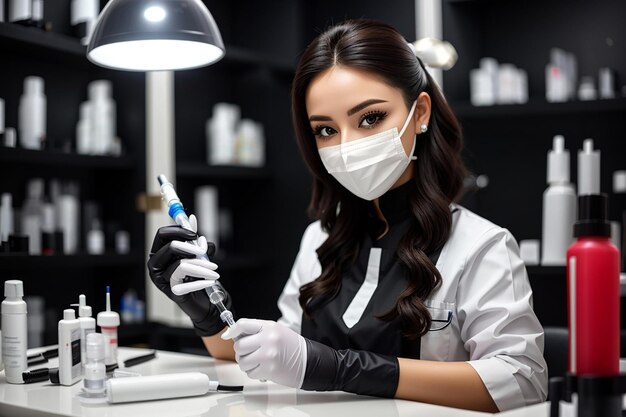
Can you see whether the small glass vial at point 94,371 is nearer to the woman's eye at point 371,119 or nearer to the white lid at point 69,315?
the white lid at point 69,315

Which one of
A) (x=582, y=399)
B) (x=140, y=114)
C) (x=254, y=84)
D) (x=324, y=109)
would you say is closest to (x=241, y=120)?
(x=254, y=84)

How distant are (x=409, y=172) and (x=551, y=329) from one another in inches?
19.1

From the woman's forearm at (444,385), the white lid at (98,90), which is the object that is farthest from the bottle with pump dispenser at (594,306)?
the white lid at (98,90)

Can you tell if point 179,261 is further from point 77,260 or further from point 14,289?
point 77,260

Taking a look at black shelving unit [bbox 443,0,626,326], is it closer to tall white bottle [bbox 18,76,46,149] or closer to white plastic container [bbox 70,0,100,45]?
white plastic container [bbox 70,0,100,45]

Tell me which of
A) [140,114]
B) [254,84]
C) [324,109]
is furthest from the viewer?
[254,84]

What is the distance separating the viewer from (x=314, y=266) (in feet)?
6.25

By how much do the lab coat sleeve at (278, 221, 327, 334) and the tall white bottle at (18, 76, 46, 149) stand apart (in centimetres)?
124

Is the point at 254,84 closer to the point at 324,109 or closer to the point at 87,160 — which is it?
the point at 87,160

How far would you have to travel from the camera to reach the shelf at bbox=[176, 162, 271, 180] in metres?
3.16

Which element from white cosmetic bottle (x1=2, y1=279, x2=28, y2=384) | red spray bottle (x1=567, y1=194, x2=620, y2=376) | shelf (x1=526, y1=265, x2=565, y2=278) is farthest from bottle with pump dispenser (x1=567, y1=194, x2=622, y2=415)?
shelf (x1=526, y1=265, x2=565, y2=278)

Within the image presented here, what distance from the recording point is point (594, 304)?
3.19 feet

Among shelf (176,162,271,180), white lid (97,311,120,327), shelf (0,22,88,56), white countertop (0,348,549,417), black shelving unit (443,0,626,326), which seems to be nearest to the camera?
white countertop (0,348,549,417)

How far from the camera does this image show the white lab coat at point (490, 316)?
55.0 inches
